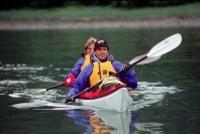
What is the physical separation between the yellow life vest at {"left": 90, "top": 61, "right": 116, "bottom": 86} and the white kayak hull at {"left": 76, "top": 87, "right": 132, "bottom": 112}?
620 millimetres

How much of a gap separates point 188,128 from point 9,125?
13.4ft

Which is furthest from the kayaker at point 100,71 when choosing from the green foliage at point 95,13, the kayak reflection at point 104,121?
the green foliage at point 95,13

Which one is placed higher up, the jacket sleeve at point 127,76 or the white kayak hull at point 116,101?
the jacket sleeve at point 127,76

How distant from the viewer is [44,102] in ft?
64.3

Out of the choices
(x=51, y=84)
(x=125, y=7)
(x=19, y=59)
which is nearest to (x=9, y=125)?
(x=51, y=84)

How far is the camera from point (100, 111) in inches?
693

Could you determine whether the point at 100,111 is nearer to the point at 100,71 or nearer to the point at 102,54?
the point at 100,71

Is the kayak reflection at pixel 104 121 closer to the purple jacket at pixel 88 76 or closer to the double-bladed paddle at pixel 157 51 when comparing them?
the purple jacket at pixel 88 76

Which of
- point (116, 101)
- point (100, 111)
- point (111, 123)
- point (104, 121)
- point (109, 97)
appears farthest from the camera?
point (100, 111)

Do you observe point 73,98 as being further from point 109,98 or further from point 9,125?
point 9,125

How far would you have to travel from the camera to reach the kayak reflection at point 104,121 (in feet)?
49.3

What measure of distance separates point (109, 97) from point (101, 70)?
3.20 feet

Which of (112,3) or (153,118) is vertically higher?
(112,3)

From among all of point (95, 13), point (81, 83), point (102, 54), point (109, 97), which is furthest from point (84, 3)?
point (109, 97)
